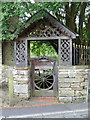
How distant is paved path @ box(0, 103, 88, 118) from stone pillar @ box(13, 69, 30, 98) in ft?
3.00

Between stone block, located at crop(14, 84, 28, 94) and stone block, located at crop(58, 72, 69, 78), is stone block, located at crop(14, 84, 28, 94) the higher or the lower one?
the lower one

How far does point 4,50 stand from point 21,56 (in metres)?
1.59

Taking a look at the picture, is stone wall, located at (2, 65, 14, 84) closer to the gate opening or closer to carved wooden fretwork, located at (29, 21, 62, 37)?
the gate opening

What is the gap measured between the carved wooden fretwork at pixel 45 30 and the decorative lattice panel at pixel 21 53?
52cm

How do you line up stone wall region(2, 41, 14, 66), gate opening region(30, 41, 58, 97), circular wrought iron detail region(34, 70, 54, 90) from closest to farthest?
1. gate opening region(30, 41, 58, 97)
2. circular wrought iron detail region(34, 70, 54, 90)
3. stone wall region(2, 41, 14, 66)

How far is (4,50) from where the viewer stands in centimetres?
682

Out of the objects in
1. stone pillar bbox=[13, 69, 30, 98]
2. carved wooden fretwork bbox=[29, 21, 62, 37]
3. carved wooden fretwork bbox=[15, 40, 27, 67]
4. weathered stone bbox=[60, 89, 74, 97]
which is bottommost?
weathered stone bbox=[60, 89, 74, 97]

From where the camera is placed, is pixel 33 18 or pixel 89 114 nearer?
pixel 89 114

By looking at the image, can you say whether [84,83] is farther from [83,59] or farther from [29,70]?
[29,70]

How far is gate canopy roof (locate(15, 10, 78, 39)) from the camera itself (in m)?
5.04

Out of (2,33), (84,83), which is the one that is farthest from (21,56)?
(84,83)

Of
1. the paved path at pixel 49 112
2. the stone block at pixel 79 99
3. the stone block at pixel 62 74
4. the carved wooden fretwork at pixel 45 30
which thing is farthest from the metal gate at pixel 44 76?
the paved path at pixel 49 112

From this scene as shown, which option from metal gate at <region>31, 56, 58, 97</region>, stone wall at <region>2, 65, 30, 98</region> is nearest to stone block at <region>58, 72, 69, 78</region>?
metal gate at <region>31, 56, 58, 97</region>

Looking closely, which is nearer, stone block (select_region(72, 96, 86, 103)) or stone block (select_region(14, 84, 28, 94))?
stone block (select_region(72, 96, 86, 103))
